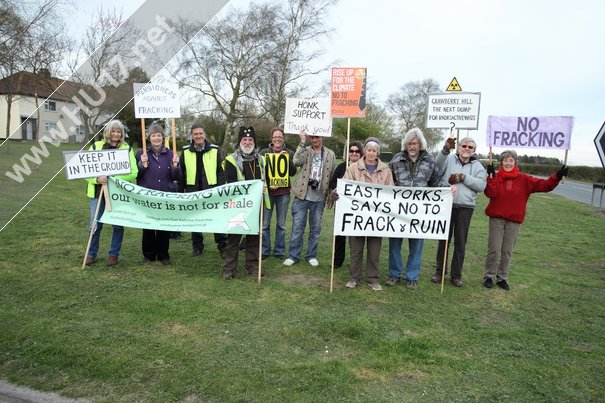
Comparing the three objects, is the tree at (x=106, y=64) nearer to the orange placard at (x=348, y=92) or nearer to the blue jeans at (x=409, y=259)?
the blue jeans at (x=409, y=259)

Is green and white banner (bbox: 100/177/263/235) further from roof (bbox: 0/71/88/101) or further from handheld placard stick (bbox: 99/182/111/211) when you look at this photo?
roof (bbox: 0/71/88/101)

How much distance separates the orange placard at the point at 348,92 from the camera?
7.81m

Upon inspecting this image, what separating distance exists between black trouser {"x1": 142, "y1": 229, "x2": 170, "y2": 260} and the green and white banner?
57cm

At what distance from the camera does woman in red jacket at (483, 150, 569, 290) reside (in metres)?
6.27

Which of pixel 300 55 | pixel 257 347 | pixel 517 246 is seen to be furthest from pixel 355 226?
pixel 300 55

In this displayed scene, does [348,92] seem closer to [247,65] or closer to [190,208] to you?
[190,208]

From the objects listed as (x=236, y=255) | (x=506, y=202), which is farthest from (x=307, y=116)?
(x=506, y=202)

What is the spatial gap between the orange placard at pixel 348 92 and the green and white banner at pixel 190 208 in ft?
8.14

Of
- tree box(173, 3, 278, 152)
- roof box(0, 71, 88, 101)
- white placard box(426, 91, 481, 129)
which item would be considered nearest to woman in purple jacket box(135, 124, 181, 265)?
white placard box(426, 91, 481, 129)

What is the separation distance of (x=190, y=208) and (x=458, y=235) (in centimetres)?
401

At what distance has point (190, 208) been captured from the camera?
6484mm

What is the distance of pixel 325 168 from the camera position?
7238mm

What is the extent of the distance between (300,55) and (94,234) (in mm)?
22957

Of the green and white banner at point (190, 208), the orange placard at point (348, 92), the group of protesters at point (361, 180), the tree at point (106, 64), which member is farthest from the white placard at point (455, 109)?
the tree at point (106, 64)
